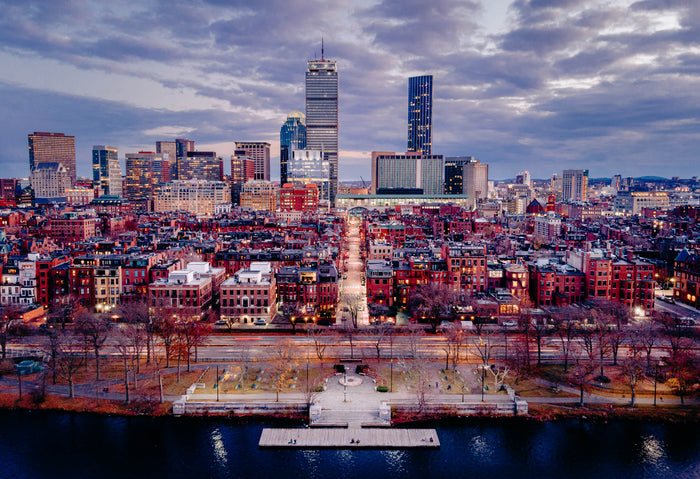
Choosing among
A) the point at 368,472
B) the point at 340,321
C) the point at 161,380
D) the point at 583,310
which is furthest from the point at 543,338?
the point at 161,380

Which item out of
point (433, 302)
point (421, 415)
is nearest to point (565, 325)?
point (433, 302)

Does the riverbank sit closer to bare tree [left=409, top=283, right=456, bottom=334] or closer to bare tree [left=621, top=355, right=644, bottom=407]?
bare tree [left=621, top=355, right=644, bottom=407]

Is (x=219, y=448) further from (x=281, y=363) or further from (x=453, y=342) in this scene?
(x=453, y=342)

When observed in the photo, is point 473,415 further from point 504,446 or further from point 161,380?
point 161,380

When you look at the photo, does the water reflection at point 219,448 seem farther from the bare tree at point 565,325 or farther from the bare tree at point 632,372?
the bare tree at point 565,325

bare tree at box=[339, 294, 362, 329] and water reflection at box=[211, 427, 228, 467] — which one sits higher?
bare tree at box=[339, 294, 362, 329]

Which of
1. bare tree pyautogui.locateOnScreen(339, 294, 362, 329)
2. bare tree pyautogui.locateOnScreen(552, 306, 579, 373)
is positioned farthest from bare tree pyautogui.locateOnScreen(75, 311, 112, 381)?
bare tree pyautogui.locateOnScreen(552, 306, 579, 373)
